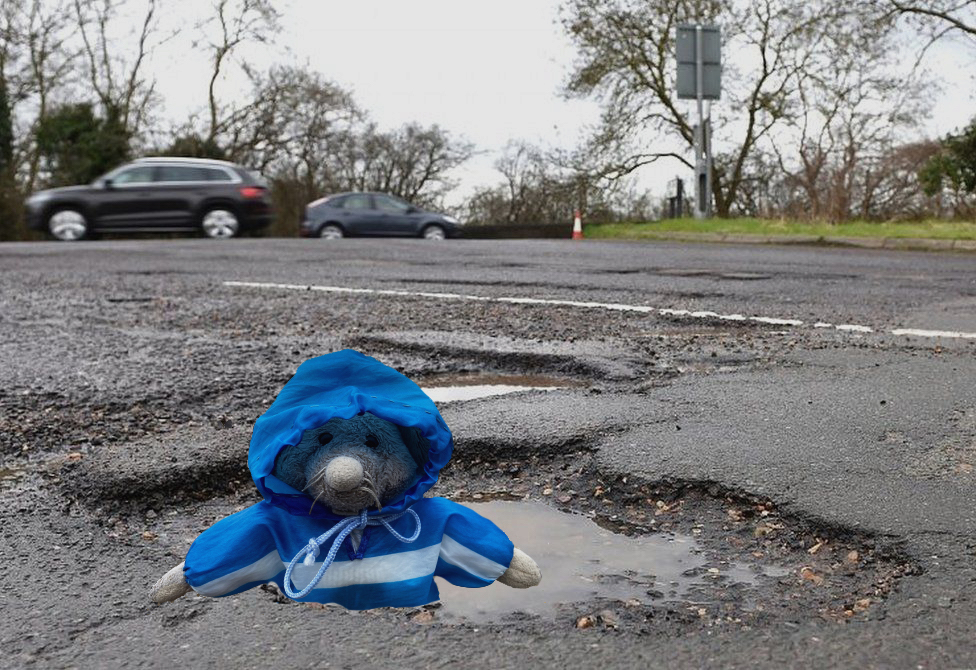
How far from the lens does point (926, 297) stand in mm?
7156

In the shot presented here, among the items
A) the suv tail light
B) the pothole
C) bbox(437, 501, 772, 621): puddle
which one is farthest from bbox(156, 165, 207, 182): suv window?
bbox(437, 501, 772, 621): puddle

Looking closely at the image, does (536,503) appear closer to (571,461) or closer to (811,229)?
(571,461)

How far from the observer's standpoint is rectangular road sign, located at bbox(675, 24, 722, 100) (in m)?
20.9

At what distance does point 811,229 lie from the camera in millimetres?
16906

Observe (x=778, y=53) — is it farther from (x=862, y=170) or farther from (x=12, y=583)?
(x=12, y=583)

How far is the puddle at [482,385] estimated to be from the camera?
12.9 ft

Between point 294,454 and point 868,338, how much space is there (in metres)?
4.57

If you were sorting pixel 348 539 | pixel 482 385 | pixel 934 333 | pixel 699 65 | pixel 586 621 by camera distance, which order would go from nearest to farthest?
pixel 348 539
pixel 586 621
pixel 482 385
pixel 934 333
pixel 699 65

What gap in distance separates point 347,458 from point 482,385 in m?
2.97

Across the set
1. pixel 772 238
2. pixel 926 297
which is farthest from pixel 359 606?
pixel 772 238

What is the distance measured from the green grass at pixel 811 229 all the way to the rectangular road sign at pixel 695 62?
270 cm

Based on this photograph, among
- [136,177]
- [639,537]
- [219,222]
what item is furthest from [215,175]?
[639,537]

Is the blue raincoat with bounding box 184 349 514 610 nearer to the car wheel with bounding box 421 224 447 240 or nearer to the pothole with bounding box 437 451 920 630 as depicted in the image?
the pothole with bounding box 437 451 920 630

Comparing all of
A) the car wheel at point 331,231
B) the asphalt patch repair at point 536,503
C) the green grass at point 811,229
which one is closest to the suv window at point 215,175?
the car wheel at point 331,231
